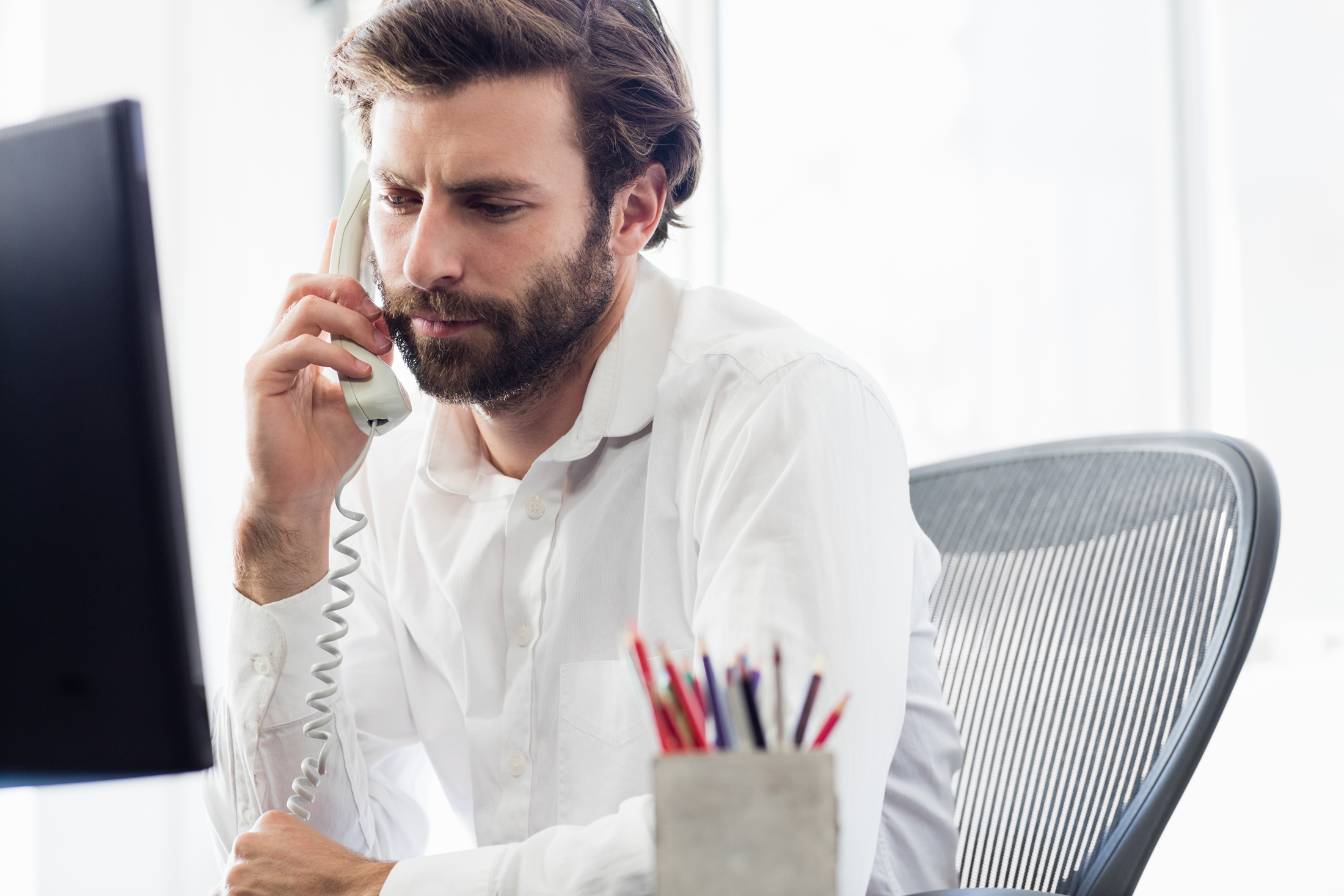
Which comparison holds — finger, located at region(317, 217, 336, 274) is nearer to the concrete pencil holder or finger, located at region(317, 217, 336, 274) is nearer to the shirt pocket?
the shirt pocket

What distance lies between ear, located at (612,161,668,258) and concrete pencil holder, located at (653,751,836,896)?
0.93 metres

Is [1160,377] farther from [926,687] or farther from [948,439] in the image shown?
[926,687]

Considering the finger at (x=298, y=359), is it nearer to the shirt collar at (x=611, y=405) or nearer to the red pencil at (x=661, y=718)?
the shirt collar at (x=611, y=405)

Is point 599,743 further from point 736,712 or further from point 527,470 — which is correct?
point 736,712

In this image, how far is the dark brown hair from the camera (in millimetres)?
1056

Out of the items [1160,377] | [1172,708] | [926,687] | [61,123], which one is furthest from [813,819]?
[1160,377]

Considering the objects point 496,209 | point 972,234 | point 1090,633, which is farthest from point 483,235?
point 972,234

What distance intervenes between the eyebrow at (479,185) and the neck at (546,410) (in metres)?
0.19

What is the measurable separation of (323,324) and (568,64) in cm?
38

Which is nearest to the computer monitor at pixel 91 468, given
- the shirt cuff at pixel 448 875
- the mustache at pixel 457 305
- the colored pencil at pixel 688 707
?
the shirt cuff at pixel 448 875

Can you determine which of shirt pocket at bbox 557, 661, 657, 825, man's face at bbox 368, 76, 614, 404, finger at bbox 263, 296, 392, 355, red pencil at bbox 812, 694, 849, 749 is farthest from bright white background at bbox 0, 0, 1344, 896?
red pencil at bbox 812, 694, 849, 749

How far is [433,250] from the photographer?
102cm

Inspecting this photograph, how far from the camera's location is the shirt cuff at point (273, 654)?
1.02 metres

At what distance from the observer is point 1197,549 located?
88cm
